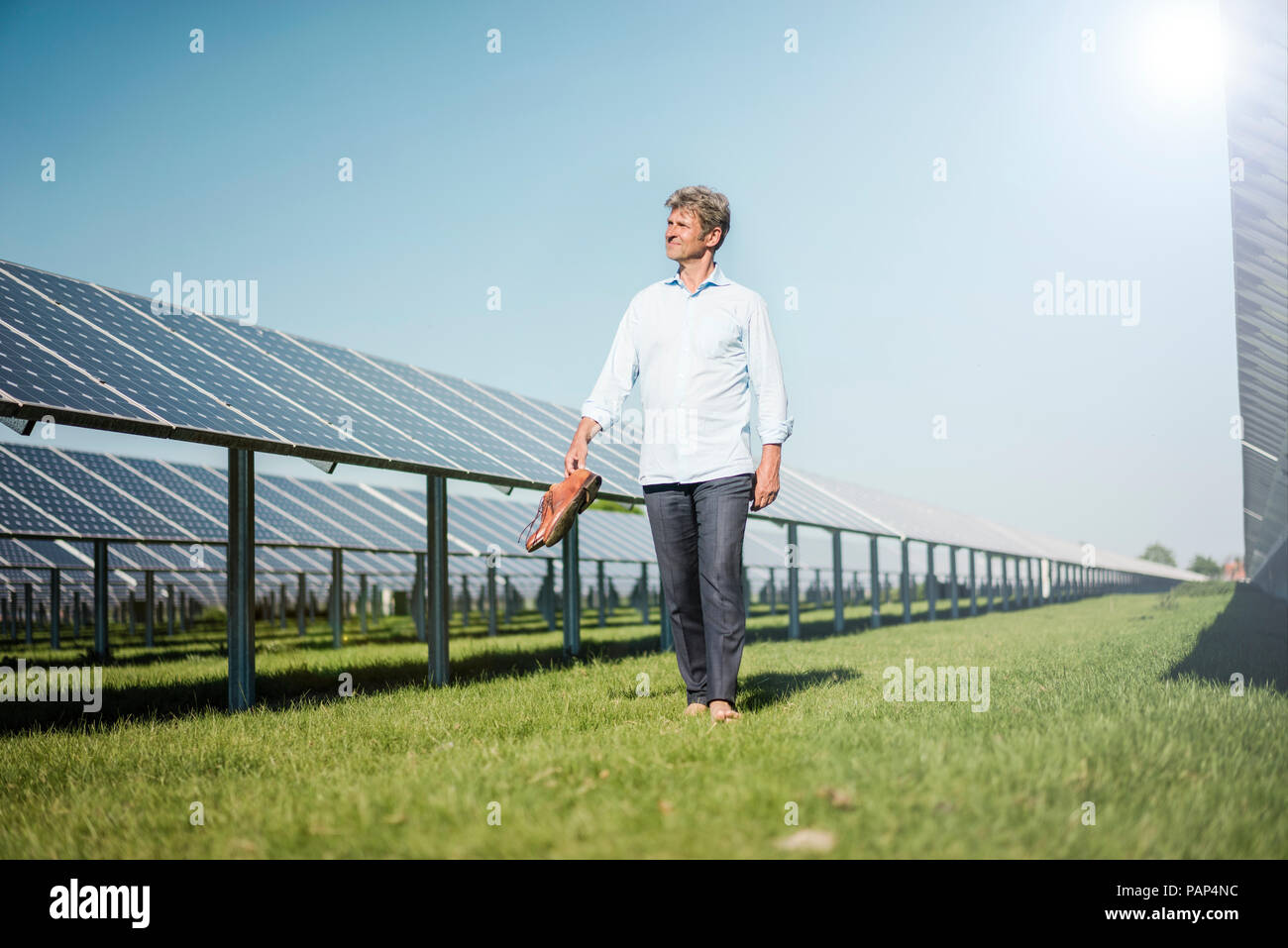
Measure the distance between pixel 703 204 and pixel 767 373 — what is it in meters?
0.93

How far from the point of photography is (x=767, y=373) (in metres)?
A: 5.01

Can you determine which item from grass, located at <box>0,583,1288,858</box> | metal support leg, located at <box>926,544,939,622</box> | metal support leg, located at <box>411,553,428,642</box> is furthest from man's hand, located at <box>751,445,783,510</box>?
metal support leg, located at <box>926,544,939,622</box>

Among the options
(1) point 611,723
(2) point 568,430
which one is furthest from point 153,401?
(2) point 568,430

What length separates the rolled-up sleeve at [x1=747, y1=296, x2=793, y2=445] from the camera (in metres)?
5.00

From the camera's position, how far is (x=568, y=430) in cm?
1420

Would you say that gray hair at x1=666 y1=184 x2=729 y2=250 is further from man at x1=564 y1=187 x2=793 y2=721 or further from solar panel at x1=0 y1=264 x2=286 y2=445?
solar panel at x1=0 y1=264 x2=286 y2=445

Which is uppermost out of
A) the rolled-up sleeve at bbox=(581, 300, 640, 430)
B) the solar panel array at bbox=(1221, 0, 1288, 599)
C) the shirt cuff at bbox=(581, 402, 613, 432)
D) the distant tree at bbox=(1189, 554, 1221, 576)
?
the solar panel array at bbox=(1221, 0, 1288, 599)

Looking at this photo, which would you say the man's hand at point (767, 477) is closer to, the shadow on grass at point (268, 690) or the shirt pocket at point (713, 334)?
the shirt pocket at point (713, 334)

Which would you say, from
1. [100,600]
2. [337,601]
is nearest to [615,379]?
[100,600]

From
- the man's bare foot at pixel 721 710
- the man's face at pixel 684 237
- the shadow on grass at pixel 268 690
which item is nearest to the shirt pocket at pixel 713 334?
the man's face at pixel 684 237

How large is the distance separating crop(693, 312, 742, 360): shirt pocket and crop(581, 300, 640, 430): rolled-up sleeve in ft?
1.35

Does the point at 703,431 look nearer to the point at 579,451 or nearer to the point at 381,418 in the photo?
the point at 579,451
